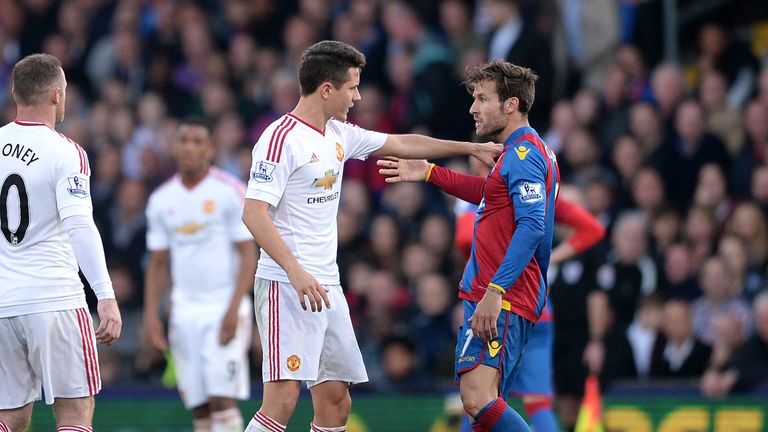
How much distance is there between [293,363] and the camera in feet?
24.1

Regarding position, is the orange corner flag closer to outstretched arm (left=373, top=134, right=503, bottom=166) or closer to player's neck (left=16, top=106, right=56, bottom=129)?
outstretched arm (left=373, top=134, right=503, bottom=166)

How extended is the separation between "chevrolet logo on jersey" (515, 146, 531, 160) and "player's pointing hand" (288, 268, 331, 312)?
133 cm

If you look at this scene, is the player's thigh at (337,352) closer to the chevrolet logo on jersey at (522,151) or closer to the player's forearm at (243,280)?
the chevrolet logo on jersey at (522,151)

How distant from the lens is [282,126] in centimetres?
743

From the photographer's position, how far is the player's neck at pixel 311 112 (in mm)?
7539

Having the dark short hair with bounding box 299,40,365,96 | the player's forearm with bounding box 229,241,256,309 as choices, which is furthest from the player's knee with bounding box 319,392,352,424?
the player's forearm with bounding box 229,241,256,309

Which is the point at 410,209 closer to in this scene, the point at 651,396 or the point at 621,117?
the point at 621,117

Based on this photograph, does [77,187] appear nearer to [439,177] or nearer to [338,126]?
[338,126]

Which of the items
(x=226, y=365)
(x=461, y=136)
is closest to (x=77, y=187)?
(x=226, y=365)

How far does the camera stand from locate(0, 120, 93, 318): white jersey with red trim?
23.0ft

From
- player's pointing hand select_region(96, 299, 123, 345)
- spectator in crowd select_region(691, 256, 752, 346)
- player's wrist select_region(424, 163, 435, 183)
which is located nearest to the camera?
player's pointing hand select_region(96, 299, 123, 345)

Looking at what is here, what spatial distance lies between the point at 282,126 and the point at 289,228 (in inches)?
23.1

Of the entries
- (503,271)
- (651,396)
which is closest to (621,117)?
(651,396)

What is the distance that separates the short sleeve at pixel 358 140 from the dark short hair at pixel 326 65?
14.5 inches
